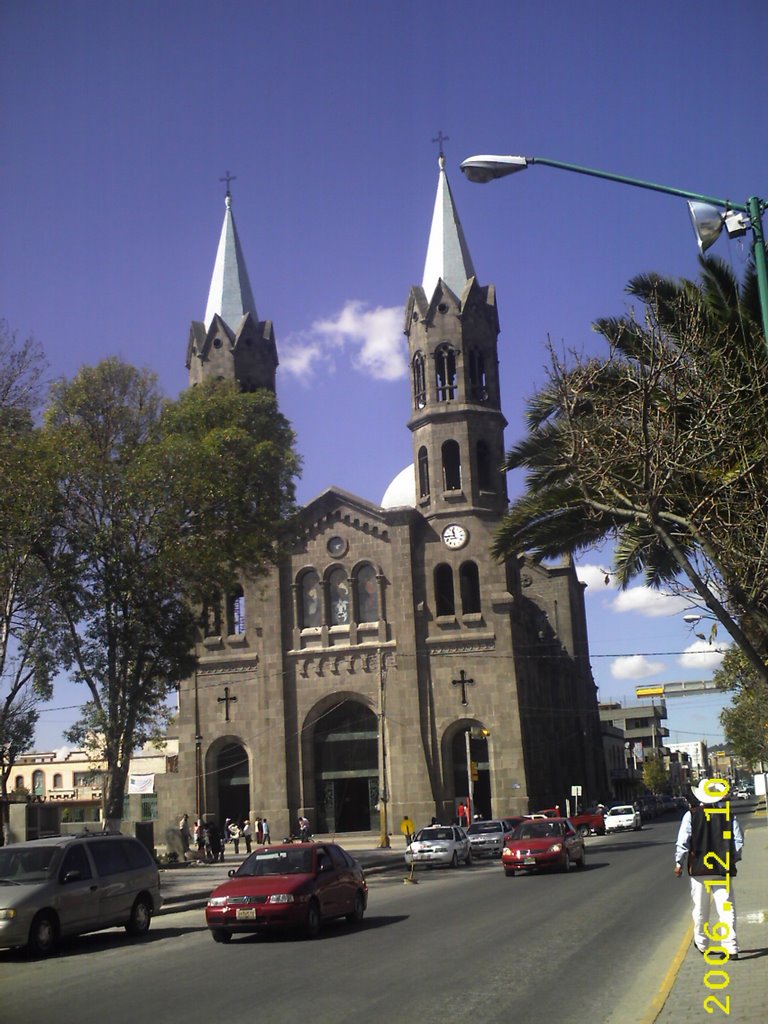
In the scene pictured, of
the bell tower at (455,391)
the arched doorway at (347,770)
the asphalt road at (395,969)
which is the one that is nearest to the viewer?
the asphalt road at (395,969)

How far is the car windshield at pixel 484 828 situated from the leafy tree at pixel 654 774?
79.5 metres

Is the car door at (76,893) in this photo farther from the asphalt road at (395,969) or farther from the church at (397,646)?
the church at (397,646)

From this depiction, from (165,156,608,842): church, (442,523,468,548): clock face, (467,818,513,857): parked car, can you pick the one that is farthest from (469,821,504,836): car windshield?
(442,523,468,548): clock face

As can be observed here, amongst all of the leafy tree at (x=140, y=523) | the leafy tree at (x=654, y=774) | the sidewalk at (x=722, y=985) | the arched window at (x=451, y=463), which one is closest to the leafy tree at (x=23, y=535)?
the leafy tree at (x=140, y=523)

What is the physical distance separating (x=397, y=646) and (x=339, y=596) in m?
4.15

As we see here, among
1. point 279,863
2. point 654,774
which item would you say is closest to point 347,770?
point 279,863

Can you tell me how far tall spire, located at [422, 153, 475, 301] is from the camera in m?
58.9

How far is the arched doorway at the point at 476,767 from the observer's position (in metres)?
53.2

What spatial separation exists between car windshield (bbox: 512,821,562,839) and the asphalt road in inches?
261

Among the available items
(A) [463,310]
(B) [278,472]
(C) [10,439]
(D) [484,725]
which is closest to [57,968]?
(C) [10,439]

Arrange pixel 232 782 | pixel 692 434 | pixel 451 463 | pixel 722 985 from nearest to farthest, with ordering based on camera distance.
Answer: pixel 722 985, pixel 692 434, pixel 232 782, pixel 451 463

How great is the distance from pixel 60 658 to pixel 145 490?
15.7 feet

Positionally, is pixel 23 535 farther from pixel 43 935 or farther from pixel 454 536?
pixel 454 536

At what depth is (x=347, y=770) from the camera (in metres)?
54.8
